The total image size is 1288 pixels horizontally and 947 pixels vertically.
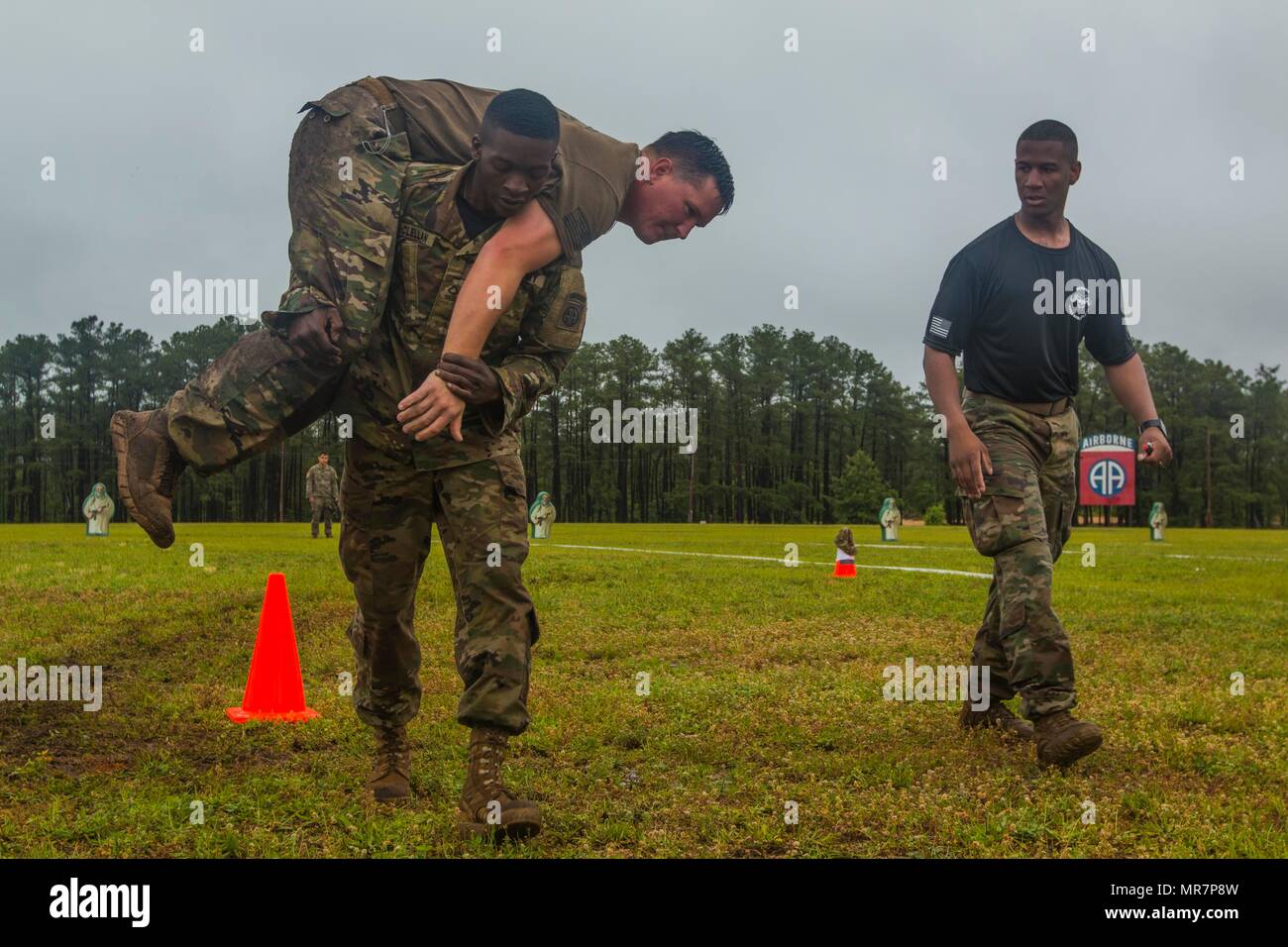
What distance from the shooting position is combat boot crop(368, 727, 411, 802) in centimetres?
433

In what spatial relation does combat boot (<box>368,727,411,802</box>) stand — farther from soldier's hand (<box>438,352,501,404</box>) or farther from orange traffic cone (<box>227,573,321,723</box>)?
orange traffic cone (<box>227,573,321,723</box>)

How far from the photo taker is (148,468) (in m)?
3.60

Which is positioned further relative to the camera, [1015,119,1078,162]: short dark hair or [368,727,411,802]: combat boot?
[1015,119,1078,162]: short dark hair

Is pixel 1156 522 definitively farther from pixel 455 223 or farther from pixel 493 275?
pixel 493 275

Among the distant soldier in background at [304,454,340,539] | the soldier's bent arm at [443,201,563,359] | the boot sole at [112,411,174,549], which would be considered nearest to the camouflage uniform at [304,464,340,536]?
the distant soldier in background at [304,454,340,539]

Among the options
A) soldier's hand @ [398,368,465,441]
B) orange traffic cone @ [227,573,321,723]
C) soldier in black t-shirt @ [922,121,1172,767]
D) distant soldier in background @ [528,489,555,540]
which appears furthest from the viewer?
distant soldier in background @ [528,489,555,540]

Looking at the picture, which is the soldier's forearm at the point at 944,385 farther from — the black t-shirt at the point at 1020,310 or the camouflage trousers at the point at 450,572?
the camouflage trousers at the point at 450,572

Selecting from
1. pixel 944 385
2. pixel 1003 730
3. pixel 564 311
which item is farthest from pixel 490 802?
pixel 1003 730

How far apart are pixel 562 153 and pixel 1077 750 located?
10.5 feet

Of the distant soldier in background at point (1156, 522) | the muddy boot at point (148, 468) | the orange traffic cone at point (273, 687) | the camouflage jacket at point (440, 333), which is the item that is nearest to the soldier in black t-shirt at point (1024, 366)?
the camouflage jacket at point (440, 333)

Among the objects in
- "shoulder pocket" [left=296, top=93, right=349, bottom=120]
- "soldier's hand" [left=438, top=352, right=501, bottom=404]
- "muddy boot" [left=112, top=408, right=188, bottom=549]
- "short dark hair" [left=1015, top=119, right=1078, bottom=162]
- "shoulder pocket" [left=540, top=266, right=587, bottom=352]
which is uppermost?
"short dark hair" [left=1015, top=119, right=1078, bottom=162]
